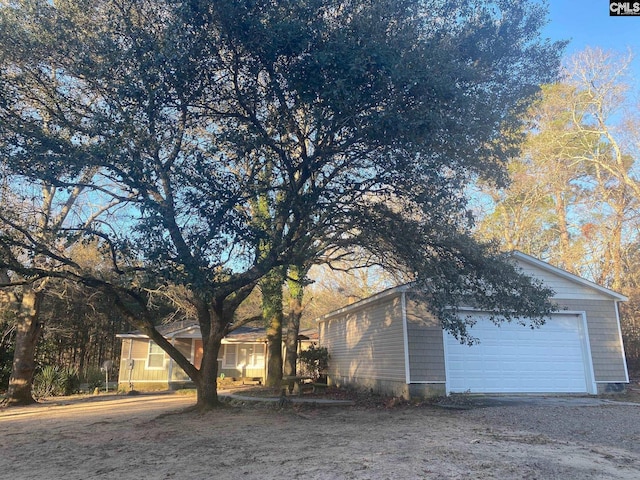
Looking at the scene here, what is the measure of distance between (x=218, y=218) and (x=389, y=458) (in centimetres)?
434

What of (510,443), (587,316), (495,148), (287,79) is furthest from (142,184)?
(587,316)

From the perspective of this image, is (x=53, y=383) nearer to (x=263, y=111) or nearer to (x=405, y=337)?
(x=405, y=337)

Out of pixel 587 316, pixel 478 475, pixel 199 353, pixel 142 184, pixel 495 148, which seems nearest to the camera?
pixel 478 475

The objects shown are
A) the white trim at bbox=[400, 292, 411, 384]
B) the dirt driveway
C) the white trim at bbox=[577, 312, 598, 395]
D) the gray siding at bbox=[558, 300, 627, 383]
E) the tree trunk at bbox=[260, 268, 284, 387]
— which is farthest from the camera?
the tree trunk at bbox=[260, 268, 284, 387]

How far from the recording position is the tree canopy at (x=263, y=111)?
21.7 ft

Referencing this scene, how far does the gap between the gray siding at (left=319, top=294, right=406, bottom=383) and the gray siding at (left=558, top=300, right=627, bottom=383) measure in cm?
499

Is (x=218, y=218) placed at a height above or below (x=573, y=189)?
below

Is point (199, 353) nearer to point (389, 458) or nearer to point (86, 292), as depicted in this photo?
point (86, 292)

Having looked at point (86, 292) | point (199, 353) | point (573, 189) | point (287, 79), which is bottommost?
point (199, 353)

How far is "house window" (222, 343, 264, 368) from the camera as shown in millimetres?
23781

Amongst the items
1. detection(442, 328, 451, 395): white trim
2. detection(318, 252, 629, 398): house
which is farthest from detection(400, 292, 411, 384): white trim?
detection(442, 328, 451, 395): white trim

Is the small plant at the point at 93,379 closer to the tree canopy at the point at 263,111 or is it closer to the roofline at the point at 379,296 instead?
the roofline at the point at 379,296

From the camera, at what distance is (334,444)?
22.9ft

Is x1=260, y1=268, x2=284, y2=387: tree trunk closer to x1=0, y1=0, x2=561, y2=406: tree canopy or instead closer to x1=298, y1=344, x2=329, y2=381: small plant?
x1=298, y1=344, x2=329, y2=381: small plant
